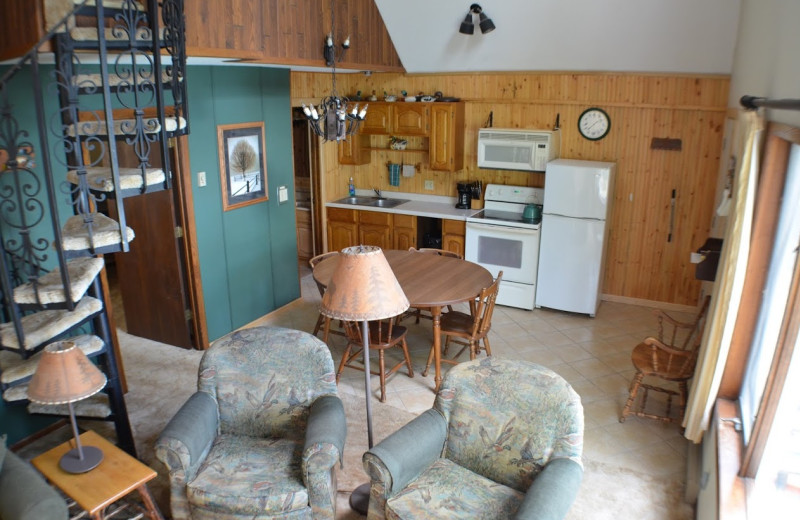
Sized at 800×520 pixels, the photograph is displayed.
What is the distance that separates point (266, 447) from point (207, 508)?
0.40 meters

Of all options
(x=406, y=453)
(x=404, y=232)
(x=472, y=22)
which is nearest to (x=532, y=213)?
(x=404, y=232)

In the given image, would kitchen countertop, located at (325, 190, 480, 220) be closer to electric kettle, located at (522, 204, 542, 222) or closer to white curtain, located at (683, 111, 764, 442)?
electric kettle, located at (522, 204, 542, 222)

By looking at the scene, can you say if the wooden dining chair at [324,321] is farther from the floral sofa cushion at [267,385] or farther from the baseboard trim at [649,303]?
the baseboard trim at [649,303]

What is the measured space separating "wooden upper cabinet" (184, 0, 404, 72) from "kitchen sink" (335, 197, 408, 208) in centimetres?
157

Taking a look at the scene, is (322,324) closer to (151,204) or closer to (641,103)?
(151,204)

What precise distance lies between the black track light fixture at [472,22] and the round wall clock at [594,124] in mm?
1327

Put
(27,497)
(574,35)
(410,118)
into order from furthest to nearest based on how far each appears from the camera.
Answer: (410,118) < (574,35) < (27,497)

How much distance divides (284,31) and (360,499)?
3370mm

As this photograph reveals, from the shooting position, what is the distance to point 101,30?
2.59 m

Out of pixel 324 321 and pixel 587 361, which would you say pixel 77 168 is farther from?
pixel 587 361

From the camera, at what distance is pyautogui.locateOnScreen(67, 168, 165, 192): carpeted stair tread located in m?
2.82

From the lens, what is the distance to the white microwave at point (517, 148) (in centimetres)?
561

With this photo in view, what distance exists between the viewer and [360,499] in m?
3.05

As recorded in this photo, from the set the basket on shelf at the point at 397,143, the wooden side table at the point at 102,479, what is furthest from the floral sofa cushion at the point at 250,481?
the basket on shelf at the point at 397,143
